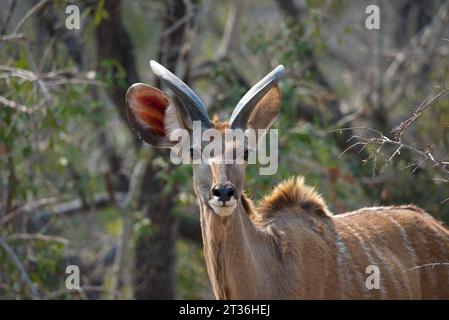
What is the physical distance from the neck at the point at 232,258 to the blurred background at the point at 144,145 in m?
1.74

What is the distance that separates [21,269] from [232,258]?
1863mm

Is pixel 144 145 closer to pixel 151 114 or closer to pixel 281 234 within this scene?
pixel 151 114

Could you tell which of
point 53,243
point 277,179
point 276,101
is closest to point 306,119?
point 277,179

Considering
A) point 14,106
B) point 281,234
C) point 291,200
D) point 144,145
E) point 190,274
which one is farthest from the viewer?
point 190,274

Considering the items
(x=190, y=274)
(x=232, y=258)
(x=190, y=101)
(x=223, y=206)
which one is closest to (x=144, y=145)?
(x=190, y=274)

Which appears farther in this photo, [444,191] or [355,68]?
[355,68]

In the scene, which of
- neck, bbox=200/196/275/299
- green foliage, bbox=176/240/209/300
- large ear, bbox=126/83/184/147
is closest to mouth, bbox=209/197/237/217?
neck, bbox=200/196/275/299

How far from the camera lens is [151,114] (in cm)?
470

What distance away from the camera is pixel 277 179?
652 centimetres

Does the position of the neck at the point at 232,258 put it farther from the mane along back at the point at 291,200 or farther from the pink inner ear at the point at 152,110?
the pink inner ear at the point at 152,110

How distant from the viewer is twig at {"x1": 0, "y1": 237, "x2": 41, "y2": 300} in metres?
5.48

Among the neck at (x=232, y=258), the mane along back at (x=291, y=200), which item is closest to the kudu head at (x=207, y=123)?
the neck at (x=232, y=258)
